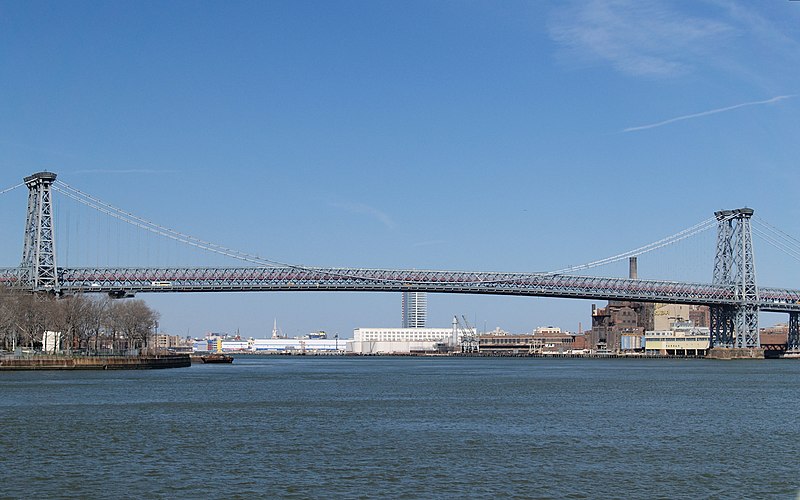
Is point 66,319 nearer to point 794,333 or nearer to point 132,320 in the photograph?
point 132,320

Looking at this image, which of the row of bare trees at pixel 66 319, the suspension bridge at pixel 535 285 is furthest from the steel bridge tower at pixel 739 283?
the row of bare trees at pixel 66 319

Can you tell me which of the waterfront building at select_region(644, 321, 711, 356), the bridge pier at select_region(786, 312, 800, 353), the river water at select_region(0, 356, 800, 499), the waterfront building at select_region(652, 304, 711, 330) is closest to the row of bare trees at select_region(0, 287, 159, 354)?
the river water at select_region(0, 356, 800, 499)

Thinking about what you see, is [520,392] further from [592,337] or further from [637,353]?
[592,337]

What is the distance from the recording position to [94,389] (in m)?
47.7

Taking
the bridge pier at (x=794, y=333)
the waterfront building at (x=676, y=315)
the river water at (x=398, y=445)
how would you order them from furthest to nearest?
the waterfront building at (x=676, y=315) → the bridge pier at (x=794, y=333) → the river water at (x=398, y=445)

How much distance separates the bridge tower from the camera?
267 ft

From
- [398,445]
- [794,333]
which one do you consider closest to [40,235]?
[398,445]

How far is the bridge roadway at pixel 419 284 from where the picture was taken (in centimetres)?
9069

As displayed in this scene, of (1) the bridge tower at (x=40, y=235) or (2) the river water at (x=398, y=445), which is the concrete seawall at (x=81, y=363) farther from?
(2) the river water at (x=398, y=445)

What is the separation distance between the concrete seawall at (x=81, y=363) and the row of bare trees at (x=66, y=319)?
102 inches

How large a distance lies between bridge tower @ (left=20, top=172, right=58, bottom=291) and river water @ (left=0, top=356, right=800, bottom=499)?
39.7 meters

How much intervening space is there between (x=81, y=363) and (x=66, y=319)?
214 inches

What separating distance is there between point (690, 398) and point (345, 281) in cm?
5977

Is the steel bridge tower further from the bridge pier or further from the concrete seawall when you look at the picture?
the concrete seawall
